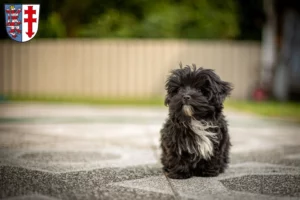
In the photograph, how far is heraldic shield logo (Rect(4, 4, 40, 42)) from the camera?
4207 mm

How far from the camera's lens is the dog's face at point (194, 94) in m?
4.18

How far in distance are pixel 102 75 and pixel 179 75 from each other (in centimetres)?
1408

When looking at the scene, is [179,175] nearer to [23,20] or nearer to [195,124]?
[195,124]

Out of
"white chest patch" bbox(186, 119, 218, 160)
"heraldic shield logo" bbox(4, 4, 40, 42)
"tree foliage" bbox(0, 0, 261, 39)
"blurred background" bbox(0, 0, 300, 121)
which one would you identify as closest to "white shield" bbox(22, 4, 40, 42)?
"heraldic shield logo" bbox(4, 4, 40, 42)

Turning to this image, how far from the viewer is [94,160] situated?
536 cm

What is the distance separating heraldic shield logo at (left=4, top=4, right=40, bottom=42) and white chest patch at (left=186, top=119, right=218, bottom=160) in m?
1.75

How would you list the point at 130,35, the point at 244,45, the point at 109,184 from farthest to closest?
the point at 130,35, the point at 244,45, the point at 109,184

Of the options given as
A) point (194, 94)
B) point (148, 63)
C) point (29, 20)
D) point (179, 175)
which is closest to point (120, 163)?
point (179, 175)

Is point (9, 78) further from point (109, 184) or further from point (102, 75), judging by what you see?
point (109, 184)

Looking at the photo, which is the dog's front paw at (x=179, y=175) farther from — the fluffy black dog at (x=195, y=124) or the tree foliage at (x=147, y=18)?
the tree foliage at (x=147, y=18)

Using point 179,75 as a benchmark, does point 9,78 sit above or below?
below

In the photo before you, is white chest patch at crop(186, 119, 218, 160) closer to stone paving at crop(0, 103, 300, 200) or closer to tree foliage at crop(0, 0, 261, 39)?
stone paving at crop(0, 103, 300, 200)

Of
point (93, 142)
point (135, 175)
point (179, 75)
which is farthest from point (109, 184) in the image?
point (93, 142)

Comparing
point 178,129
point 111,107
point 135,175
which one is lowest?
point 111,107
